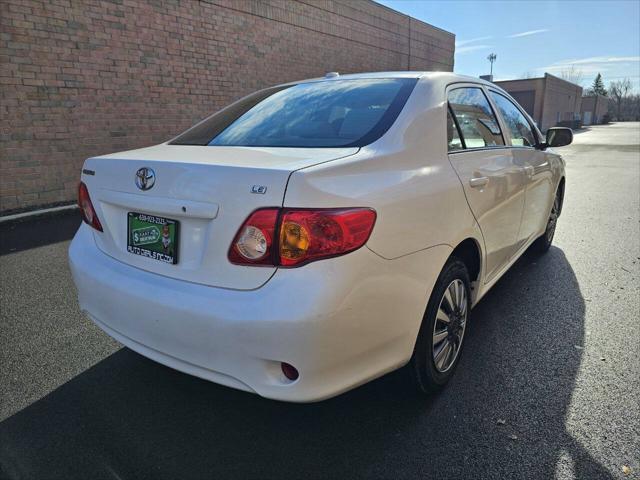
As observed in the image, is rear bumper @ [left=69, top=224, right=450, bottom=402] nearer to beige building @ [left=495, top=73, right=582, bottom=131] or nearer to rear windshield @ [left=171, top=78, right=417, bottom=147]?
rear windshield @ [left=171, top=78, right=417, bottom=147]

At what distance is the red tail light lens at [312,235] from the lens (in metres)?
1.69

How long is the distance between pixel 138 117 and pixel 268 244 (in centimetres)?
755

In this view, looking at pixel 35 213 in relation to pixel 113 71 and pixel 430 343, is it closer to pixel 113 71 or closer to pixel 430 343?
pixel 113 71

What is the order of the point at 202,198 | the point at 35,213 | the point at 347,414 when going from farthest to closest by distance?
the point at 35,213 < the point at 347,414 < the point at 202,198

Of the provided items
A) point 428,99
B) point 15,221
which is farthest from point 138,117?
point 428,99

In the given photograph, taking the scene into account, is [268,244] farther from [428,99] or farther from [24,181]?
[24,181]

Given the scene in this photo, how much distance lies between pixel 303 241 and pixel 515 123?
2.92 metres

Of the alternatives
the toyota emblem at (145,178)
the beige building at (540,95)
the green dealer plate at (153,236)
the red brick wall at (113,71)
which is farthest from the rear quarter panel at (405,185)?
the beige building at (540,95)

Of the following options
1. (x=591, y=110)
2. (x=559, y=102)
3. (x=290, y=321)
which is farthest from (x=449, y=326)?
(x=591, y=110)

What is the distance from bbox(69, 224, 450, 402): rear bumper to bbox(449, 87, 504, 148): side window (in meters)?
1.05

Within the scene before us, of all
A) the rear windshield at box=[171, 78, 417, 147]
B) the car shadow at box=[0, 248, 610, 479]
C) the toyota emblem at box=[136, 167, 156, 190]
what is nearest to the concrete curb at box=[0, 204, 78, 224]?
the car shadow at box=[0, 248, 610, 479]

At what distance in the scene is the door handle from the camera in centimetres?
255

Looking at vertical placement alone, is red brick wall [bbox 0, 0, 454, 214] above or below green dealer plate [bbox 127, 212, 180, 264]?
above

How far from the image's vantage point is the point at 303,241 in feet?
5.54
